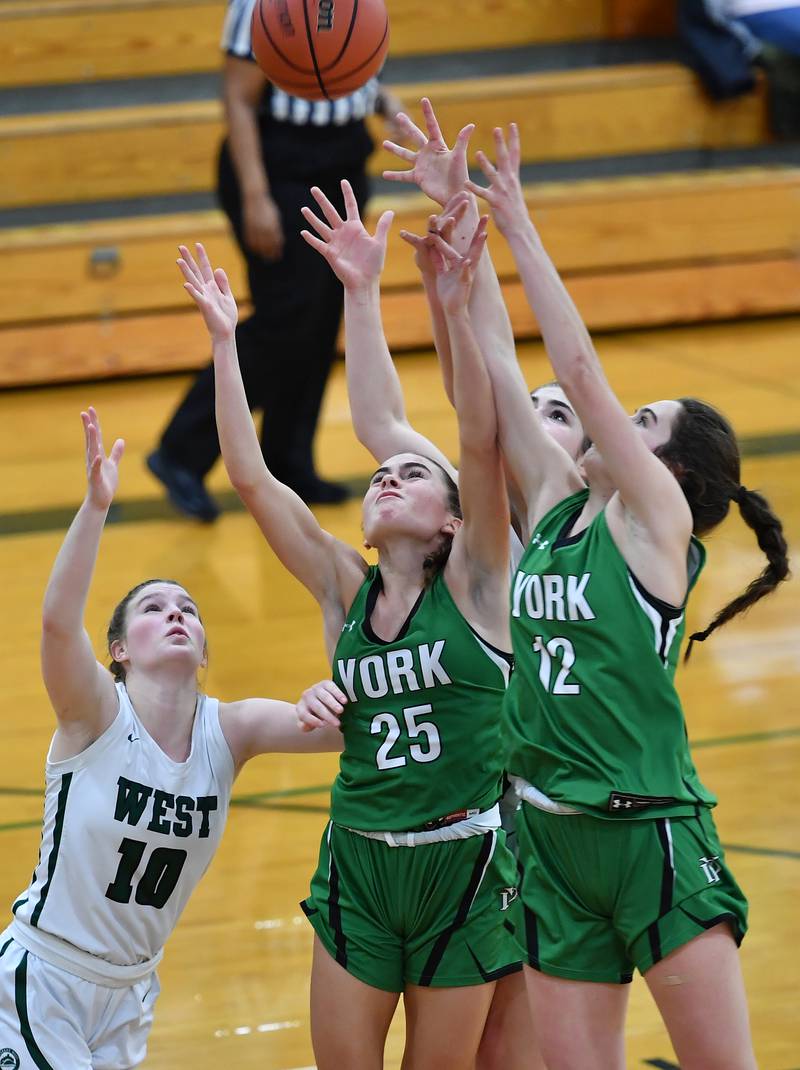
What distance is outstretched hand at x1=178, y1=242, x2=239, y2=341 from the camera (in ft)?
10.8

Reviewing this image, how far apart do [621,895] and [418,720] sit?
0.51 m

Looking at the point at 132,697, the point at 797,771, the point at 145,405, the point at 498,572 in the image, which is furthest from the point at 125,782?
the point at 145,405

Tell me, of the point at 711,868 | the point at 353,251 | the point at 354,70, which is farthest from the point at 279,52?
the point at 711,868

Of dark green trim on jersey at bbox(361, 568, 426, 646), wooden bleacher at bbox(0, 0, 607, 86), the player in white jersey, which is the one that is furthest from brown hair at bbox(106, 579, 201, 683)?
wooden bleacher at bbox(0, 0, 607, 86)

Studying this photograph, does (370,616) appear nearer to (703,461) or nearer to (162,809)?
(162,809)

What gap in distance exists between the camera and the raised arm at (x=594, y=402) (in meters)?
2.71

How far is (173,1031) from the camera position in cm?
377

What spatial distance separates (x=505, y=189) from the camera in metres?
3.01

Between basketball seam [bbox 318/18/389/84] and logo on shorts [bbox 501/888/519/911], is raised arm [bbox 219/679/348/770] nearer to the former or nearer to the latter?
logo on shorts [bbox 501/888/519/911]

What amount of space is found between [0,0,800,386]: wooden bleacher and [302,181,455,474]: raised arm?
6.18 m

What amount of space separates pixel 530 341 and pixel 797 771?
5493 millimetres

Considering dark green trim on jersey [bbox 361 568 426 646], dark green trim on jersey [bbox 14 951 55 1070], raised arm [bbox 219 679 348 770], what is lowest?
dark green trim on jersey [bbox 14 951 55 1070]

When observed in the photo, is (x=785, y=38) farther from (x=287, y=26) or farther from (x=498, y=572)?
(x=498, y=572)

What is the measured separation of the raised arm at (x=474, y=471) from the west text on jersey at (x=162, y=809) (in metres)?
0.66
